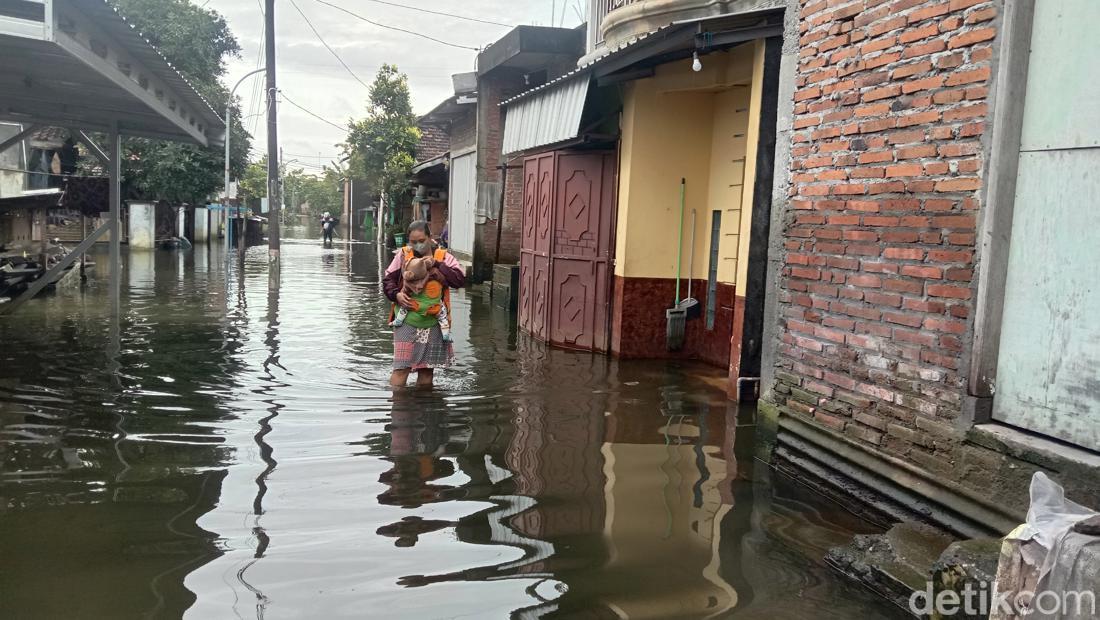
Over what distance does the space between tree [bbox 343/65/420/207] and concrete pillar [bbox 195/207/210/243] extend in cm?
939

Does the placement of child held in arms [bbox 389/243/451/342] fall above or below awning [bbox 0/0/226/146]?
below

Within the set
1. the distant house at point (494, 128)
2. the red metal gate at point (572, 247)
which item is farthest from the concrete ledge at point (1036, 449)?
the distant house at point (494, 128)

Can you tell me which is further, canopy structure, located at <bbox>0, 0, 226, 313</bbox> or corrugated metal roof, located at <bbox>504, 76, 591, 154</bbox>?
corrugated metal roof, located at <bbox>504, 76, 591, 154</bbox>

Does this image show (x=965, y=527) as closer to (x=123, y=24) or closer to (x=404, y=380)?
(x=404, y=380)

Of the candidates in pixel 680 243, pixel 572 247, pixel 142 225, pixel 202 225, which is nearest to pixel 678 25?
pixel 680 243

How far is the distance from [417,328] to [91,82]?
4358 millimetres

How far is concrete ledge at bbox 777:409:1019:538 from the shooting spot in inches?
147

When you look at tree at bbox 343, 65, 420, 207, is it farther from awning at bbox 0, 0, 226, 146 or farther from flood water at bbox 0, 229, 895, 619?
flood water at bbox 0, 229, 895, 619

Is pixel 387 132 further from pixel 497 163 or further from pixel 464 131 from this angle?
pixel 497 163

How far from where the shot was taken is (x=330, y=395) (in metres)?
7.28

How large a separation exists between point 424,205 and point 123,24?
24.6 m

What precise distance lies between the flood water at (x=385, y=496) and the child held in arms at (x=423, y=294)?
2.25 ft

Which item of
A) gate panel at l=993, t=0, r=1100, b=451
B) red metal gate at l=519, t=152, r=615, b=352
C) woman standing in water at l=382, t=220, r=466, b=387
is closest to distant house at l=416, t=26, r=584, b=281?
red metal gate at l=519, t=152, r=615, b=352

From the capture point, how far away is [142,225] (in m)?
30.1
